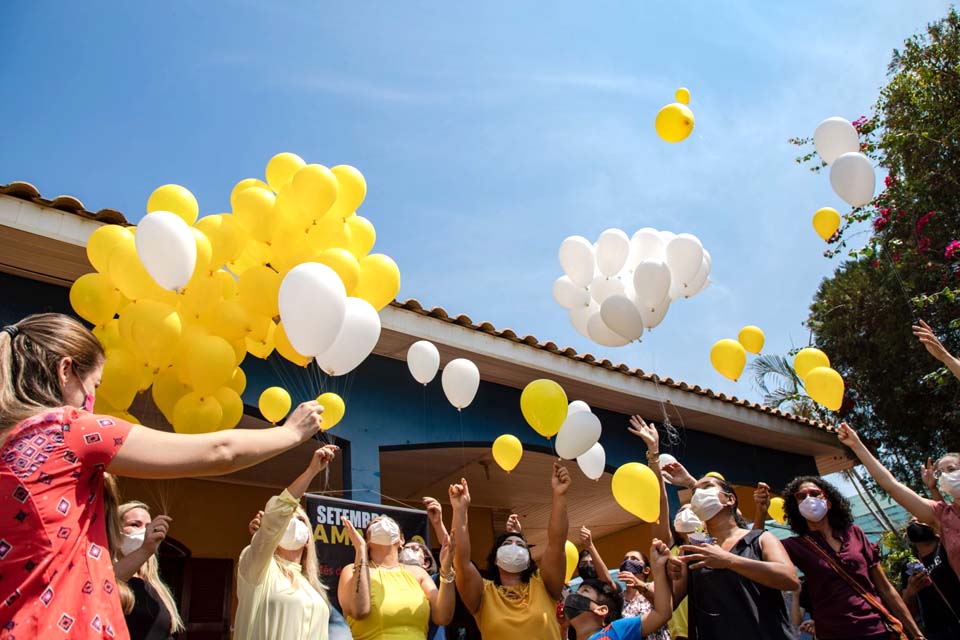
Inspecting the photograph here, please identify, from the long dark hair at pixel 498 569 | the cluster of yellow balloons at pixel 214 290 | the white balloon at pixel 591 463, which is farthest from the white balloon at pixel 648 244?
the long dark hair at pixel 498 569

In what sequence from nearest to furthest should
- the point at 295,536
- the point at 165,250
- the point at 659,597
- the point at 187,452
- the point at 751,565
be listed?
the point at 187,452 < the point at 751,565 < the point at 659,597 < the point at 165,250 < the point at 295,536

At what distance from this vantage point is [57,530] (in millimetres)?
1572

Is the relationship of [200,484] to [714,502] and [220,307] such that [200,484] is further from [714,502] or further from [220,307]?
[714,502]

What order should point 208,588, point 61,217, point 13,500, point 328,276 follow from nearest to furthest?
1. point 13,500
2. point 328,276
3. point 61,217
4. point 208,588

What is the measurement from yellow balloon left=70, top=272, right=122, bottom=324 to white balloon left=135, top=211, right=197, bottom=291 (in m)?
0.42

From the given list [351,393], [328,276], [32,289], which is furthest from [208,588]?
[328,276]

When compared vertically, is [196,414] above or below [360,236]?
below

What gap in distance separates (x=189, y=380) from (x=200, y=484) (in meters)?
4.75

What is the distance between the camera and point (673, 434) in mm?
8398

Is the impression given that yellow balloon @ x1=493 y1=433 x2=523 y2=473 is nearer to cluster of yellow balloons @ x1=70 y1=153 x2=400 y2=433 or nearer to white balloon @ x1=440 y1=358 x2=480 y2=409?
white balloon @ x1=440 y1=358 x2=480 y2=409

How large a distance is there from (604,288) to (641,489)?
2094 millimetres

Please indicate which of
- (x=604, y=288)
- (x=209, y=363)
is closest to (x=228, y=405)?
(x=209, y=363)

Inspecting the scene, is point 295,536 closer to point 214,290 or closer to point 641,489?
point 214,290

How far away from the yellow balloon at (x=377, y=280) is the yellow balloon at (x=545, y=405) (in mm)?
1073
